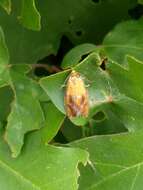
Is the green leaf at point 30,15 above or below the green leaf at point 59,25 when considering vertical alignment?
above

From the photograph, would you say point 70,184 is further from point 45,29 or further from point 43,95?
point 45,29

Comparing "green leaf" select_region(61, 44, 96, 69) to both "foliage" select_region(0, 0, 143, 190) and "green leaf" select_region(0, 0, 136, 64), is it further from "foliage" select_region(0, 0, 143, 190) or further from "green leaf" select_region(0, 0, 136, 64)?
"green leaf" select_region(0, 0, 136, 64)

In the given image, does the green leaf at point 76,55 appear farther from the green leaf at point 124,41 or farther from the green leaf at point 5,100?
the green leaf at point 5,100

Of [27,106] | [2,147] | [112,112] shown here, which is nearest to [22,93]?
[27,106]

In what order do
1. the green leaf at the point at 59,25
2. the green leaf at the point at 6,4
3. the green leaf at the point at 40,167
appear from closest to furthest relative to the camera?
the green leaf at the point at 40,167 < the green leaf at the point at 6,4 < the green leaf at the point at 59,25

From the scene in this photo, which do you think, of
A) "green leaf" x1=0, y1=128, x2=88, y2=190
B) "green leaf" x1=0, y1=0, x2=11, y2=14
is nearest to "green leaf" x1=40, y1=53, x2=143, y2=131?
"green leaf" x1=0, y1=128, x2=88, y2=190

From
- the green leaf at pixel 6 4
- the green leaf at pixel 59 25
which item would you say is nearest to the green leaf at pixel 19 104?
the green leaf at pixel 6 4
